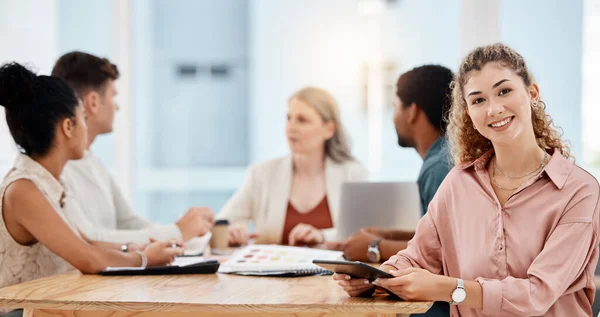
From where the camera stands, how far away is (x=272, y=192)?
3480mm

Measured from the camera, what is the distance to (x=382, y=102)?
Result: 4.33 m

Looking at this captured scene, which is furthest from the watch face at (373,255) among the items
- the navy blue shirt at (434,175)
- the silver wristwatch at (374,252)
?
the navy blue shirt at (434,175)

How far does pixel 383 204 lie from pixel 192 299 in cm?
99

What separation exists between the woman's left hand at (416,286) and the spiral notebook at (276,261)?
49 cm

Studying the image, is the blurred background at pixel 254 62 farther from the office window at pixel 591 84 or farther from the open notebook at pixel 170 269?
the open notebook at pixel 170 269

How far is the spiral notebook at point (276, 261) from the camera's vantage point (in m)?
2.06

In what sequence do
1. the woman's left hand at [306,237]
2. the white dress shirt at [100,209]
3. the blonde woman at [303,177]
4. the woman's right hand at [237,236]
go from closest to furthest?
the white dress shirt at [100,209] < the woman's left hand at [306,237] < the woman's right hand at [237,236] < the blonde woman at [303,177]

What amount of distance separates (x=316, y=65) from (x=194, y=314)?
2.91 metres

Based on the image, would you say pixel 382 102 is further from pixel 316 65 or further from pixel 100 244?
pixel 100 244

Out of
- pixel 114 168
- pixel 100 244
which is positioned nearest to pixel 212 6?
pixel 114 168

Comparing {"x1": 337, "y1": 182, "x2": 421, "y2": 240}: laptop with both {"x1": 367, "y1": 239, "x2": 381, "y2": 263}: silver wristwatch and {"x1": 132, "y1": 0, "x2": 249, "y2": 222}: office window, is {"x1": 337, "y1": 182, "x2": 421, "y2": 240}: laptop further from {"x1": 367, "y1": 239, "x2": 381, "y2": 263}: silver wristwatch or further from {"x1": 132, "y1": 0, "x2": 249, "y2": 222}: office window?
{"x1": 132, "y1": 0, "x2": 249, "y2": 222}: office window

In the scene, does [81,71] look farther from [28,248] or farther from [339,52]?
[339,52]

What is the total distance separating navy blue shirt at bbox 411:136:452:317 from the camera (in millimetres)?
2150

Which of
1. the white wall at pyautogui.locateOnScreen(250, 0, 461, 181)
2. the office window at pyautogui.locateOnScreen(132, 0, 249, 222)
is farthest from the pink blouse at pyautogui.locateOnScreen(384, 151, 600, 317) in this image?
the office window at pyautogui.locateOnScreen(132, 0, 249, 222)
